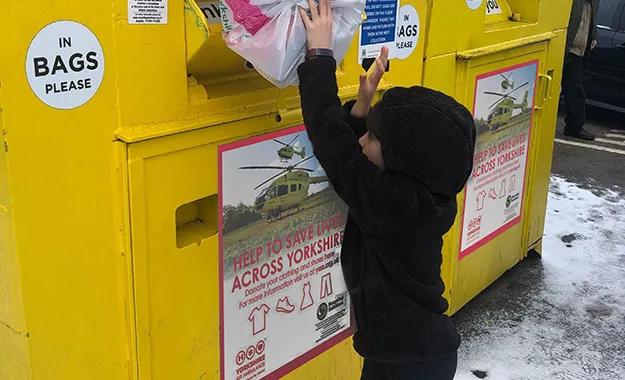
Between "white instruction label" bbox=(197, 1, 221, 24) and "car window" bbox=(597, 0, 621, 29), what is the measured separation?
595cm

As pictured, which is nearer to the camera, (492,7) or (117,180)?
(117,180)

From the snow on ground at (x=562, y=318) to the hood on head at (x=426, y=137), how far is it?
4.93ft

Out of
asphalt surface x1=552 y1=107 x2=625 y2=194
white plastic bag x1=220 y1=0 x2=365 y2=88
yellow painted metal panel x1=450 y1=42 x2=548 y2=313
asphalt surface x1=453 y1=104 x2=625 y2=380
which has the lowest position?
asphalt surface x1=453 y1=104 x2=625 y2=380

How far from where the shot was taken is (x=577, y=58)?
619cm

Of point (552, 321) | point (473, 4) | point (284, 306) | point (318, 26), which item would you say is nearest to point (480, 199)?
point (552, 321)

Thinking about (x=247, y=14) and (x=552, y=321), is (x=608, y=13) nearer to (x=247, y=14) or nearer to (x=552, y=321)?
(x=552, y=321)

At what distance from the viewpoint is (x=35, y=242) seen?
149cm

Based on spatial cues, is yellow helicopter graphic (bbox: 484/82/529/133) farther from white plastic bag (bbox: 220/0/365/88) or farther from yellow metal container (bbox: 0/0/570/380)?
white plastic bag (bbox: 220/0/365/88)

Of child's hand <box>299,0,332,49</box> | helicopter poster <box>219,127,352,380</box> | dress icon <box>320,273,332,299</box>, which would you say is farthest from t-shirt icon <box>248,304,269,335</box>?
child's hand <box>299,0,332,49</box>

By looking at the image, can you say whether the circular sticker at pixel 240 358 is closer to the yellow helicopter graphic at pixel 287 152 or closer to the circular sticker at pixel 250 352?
the circular sticker at pixel 250 352

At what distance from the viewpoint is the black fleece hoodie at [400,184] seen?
1589 millimetres

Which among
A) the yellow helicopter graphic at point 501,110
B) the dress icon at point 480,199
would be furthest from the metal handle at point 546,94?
the dress icon at point 480,199

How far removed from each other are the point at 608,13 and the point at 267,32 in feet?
20.2

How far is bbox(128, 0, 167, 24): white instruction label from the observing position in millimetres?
1534
